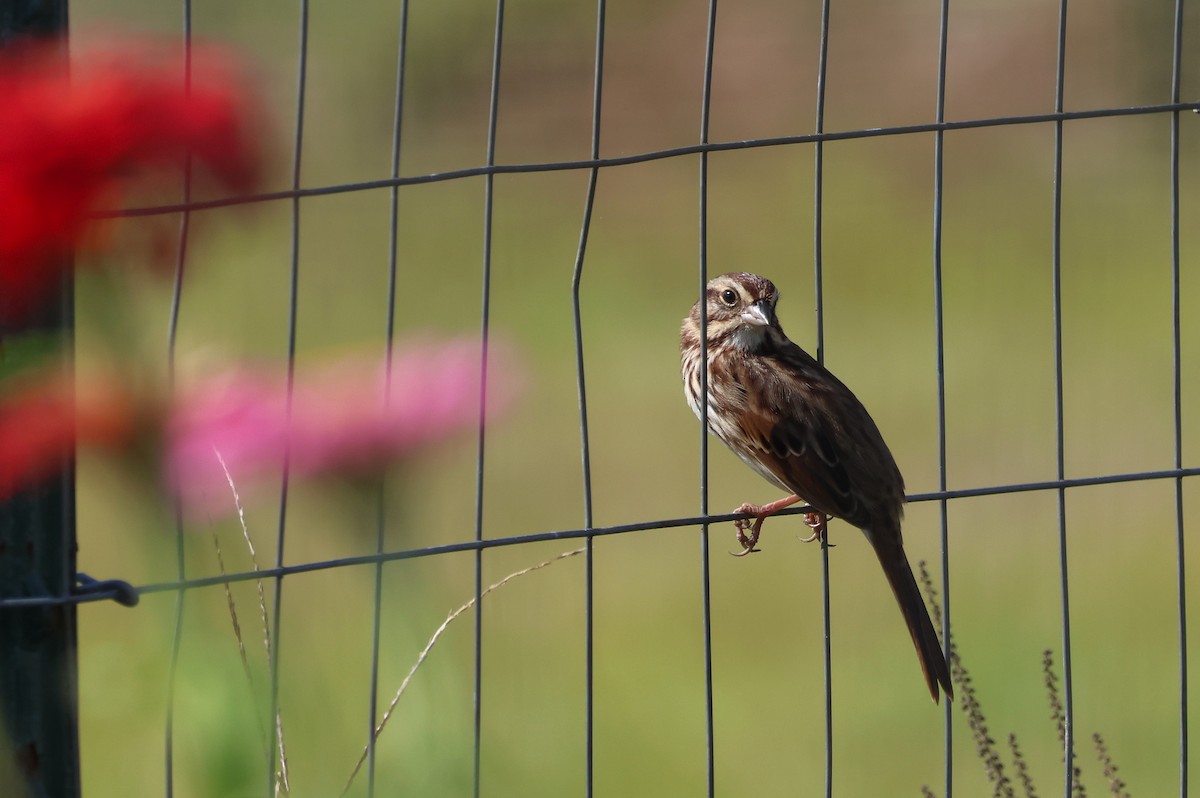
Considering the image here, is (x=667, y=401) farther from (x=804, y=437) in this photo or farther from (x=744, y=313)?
(x=804, y=437)

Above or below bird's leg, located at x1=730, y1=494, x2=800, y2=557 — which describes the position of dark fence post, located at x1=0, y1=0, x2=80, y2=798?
below

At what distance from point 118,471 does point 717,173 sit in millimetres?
20108

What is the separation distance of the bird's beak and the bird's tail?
60 centimetres

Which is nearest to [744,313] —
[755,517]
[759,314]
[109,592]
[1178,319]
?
[759,314]

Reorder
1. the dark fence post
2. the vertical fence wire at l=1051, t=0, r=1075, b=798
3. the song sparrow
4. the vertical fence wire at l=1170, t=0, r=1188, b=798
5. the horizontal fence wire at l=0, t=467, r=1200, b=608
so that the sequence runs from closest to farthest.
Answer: the horizontal fence wire at l=0, t=467, r=1200, b=608, the dark fence post, the vertical fence wire at l=1051, t=0, r=1075, b=798, the vertical fence wire at l=1170, t=0, r=1188, b=798, the song sparrow

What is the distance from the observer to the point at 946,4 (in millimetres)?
3164

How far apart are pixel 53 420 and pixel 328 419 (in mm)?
198

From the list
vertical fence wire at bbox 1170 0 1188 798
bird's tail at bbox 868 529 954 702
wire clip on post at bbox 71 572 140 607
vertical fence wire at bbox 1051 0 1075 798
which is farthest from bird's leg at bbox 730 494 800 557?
wire clip on post at bbox 71 572 140 607

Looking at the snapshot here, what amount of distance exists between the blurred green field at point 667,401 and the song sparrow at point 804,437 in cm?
89

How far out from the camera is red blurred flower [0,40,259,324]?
1263mm

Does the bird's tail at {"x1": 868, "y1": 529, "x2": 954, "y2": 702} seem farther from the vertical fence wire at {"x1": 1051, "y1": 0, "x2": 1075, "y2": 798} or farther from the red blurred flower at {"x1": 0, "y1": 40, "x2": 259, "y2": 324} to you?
the red blurred flower at {"x1": 0, "y1": 40, "x2": 259, "y2": 324}

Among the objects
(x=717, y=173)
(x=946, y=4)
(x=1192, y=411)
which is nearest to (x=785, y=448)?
(x=946, y=4)

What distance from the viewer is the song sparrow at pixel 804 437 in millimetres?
4188

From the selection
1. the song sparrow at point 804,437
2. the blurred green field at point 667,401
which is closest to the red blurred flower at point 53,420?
the blurred green field at point 667,401
